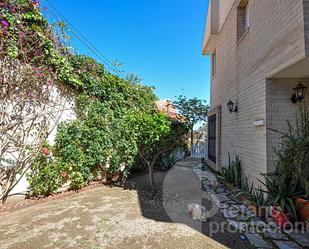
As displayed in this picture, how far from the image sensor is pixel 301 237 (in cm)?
278

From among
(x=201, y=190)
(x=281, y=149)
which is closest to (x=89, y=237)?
(x=201, y=190)

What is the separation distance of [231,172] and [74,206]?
4.45 metres

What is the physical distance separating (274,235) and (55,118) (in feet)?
18.5

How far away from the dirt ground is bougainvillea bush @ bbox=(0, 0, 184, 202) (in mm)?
914

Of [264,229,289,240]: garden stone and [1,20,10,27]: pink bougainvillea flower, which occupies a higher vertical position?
[1,20,10,27]: pink bougainvillea flower

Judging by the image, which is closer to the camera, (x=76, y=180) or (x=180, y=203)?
(x=180, y=203)

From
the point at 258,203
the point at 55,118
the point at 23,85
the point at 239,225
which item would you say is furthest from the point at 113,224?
the point at 23,85

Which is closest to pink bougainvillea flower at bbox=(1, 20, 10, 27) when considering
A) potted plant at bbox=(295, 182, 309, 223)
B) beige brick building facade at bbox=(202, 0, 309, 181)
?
beige brick building facade at bbox=(202, 0, 309, 181)

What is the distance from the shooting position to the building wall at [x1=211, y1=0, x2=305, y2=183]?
3012mm

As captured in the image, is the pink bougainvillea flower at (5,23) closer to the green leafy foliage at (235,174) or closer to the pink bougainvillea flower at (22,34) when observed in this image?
the pink bougainvillea flower at (22,34)

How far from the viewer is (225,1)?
6938 mm

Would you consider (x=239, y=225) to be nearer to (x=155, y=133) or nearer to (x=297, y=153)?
(x=297, y=153)

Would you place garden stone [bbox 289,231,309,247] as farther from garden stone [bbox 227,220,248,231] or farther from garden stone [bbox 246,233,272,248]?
garden stone [bbox 227,220,248,231]

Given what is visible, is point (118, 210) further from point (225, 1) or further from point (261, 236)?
point (225, 1)
